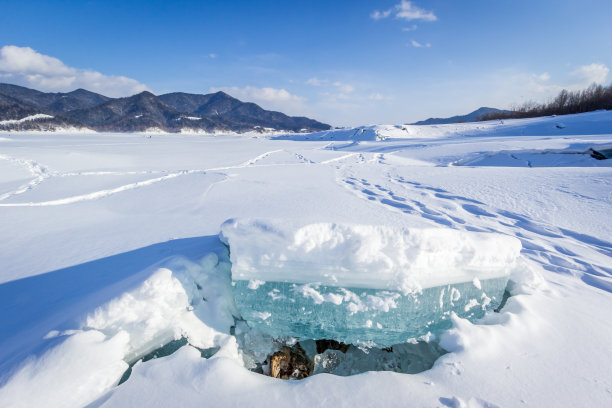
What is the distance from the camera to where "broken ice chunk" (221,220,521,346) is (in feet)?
4.88

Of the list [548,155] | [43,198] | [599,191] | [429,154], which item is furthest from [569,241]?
[429,154]

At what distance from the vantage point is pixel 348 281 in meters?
1.51

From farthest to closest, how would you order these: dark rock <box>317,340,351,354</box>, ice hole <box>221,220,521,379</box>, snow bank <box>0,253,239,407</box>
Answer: dark rock <box>317,340,351,354</box>, ice hole <box>221,220,521,379</box>, snow bank <box>0,253,239,407</box>

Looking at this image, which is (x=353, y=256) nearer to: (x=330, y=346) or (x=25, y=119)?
(x=330, y=346)

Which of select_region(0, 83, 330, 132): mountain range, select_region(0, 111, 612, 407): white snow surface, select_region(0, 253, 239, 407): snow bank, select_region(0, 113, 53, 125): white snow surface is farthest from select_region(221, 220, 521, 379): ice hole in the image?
select_region(0, 113, 53, 125): white snow surface

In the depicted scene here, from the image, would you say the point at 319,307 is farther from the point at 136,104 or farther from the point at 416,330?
the point at 136,104

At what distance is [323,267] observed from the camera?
150cm

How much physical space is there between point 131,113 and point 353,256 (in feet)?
349

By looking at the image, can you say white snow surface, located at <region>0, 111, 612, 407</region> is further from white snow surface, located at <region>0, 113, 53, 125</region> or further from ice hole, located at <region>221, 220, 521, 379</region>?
white snow surface, located at <region>0, 113, 53, 125</region>

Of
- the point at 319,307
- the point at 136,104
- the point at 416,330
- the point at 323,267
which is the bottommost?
the point at 416,330

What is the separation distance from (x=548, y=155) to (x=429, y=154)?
3756mm

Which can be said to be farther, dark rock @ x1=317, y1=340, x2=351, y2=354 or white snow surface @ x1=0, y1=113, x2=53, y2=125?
white snow surface @ x1=0, y1=113, x2=53, y2=125

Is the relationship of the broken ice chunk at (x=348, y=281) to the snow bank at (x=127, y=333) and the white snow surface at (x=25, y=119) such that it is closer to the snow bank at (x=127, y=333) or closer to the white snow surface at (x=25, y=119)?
the snow bank at (x=127, y=333)

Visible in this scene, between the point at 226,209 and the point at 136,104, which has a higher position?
the point at 136,104
